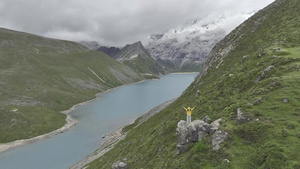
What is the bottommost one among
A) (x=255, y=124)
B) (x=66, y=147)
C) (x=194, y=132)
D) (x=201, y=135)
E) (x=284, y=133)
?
(x=66, y=147)

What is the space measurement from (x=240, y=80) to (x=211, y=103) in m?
5.57

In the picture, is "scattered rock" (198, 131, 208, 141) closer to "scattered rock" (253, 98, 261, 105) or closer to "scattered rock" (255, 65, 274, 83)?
"scattered rock" (253, 98, 261, 105)

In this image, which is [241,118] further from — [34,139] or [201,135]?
[34,139]

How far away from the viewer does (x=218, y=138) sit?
19.1 m

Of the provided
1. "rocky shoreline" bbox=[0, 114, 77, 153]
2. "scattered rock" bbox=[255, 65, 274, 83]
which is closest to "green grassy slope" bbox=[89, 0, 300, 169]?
"scattered rock" bbox=[255, 65, 274, 83]

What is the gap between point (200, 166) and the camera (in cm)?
1781

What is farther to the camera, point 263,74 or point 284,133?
point 263,74

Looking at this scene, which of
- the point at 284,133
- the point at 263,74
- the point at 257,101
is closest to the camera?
the point at 284,133

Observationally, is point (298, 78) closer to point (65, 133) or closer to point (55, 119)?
point (65, 133)

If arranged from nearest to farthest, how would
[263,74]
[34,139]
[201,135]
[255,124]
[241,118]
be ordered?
[255,124]
[241,118]
[201,135]
[263,74]
[34,139]

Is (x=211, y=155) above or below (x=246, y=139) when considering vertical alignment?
below

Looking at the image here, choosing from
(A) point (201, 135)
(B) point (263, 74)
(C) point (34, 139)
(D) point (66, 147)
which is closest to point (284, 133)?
(A) point (201, 135)

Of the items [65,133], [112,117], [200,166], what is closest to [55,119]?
[65,133]

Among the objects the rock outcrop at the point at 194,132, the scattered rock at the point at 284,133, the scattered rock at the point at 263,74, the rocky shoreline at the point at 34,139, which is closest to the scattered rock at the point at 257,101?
the rock outcrop at the point at 194,132
